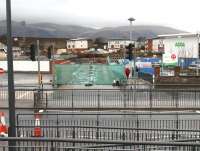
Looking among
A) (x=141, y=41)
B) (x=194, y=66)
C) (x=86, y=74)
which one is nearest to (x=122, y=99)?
(x=86, y=74)

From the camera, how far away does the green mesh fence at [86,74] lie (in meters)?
35.4

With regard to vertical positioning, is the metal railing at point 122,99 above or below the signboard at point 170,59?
below

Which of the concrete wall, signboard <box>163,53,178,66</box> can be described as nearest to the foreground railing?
signboard <box>163,53,178,66</box>

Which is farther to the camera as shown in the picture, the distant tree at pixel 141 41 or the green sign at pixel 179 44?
the distant tree at pixel 141 41

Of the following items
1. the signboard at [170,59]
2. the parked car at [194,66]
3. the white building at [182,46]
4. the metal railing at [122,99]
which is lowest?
the metal railing at [122,99]

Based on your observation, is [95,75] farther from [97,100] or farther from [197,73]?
[197,73]

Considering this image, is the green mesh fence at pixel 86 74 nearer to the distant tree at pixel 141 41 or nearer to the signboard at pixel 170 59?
the signboard at pixel 170 59

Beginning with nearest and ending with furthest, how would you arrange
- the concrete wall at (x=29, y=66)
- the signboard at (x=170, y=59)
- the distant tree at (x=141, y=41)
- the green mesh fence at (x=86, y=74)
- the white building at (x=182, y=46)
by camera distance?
the green mesh fence at (x=86, y=74), the signboard at (x=170, y=59), the white building at (x=182, y=46), the concrete wall at (x=29, y=66), the distant tree at (x=141, y=41)

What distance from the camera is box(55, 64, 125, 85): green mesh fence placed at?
35406 mm

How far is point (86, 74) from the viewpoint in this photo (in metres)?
35.9

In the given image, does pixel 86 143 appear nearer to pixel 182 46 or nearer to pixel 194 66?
pixel 194 66

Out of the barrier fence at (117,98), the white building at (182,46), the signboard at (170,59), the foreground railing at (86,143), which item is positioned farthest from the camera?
the white building at (182,46)

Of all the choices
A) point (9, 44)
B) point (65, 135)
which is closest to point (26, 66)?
point (65, 135)

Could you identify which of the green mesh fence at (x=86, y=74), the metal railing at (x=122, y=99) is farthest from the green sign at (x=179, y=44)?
the metal railing at (x=122, y=99)
